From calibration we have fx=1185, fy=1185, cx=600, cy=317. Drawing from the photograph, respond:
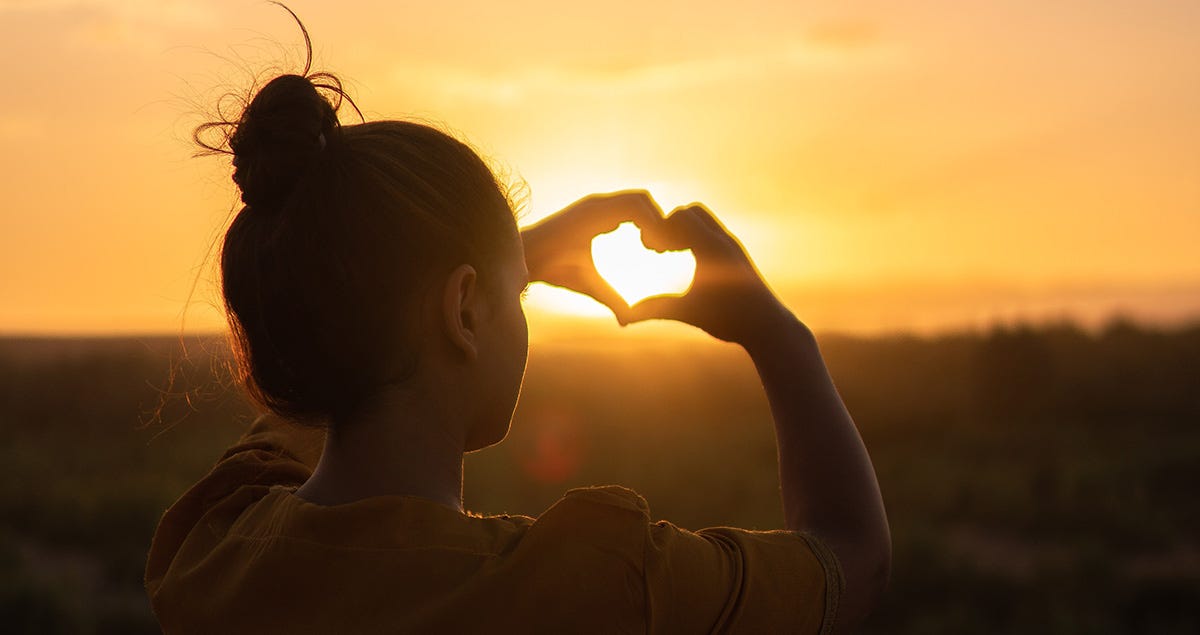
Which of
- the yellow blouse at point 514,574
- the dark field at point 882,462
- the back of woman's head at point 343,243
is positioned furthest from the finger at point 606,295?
the dark field at point 882,462

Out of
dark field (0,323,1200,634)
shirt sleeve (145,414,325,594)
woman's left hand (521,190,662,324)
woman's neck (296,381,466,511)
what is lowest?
dark field (0,323,1200,634)

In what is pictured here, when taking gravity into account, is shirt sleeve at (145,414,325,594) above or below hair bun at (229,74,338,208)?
below

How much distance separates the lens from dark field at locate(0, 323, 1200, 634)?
10.2 meters

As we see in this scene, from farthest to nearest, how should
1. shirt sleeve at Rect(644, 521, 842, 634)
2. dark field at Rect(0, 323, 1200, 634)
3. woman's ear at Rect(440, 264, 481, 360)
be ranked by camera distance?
dark field at Rect(0, 323, 1200, 634) → woman's ear at Rect(440, 264, 481, 360) → shirt sleeve at Rect(644, 521, 842, 634)

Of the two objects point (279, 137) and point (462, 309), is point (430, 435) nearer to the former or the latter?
point (462, 309)

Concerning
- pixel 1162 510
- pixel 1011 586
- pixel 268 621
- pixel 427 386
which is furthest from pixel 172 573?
pixel 1162 510

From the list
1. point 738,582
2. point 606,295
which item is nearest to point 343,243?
point 606,295

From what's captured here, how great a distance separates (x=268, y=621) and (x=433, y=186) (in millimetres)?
472

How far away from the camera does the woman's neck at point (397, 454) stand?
1243mm

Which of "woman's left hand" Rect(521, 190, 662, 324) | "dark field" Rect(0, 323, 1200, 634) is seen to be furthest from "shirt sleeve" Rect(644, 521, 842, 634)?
"dark field" Rect(0, 323, 1200, 634)

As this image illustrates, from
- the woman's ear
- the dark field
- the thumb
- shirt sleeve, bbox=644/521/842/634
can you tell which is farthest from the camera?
the dark field

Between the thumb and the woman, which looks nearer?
the woman

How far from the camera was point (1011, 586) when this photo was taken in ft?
34.9

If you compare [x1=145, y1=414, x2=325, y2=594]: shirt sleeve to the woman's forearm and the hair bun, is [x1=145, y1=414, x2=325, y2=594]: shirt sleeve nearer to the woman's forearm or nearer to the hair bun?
the hair bun
